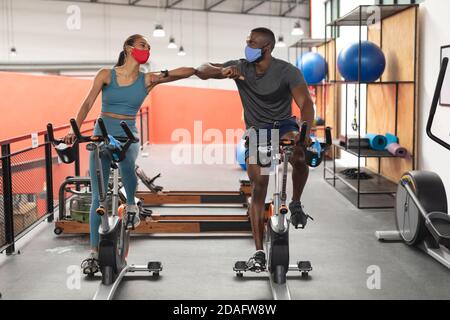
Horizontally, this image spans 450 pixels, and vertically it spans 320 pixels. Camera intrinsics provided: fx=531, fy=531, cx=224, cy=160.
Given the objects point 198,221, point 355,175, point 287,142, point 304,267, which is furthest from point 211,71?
point 355,175

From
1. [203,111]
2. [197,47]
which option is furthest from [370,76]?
[197,47]

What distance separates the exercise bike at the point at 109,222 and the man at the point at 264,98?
754 mm

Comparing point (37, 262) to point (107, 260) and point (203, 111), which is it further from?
point (203, 111)

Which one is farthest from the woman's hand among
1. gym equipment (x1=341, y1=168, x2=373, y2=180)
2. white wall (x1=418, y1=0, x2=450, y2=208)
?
gym equipment (x1=341, y1=168, x2=373, y2=180)

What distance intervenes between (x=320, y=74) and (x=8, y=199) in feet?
21.8

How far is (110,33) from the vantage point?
50.7 ft

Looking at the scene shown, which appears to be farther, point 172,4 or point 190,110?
point 172,4

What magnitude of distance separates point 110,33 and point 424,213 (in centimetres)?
1315

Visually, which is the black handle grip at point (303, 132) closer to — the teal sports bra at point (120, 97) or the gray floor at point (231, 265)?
the gray floor at point (231, 265)

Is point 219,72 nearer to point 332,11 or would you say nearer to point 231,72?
point 231,72

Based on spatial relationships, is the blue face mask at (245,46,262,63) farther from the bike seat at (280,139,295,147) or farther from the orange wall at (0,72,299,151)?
the orange wall at (0,72,299,151)

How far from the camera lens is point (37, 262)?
4082 millimetres

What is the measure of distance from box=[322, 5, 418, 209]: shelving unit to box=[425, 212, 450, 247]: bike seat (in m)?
2.11

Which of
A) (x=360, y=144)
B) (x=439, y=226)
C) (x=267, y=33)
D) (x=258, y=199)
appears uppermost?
(x=267, y=33)
